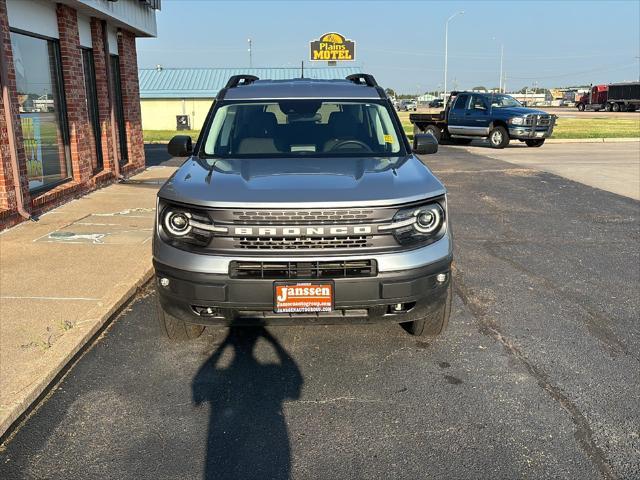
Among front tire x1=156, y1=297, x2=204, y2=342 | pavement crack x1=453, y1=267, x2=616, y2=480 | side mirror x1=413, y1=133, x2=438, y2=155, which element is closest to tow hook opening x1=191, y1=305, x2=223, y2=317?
front tire x1=156, y1=297, x2=204, y2=342

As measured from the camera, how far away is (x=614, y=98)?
219ft

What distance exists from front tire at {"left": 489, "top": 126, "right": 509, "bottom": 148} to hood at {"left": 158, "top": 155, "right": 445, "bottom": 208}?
19.0m

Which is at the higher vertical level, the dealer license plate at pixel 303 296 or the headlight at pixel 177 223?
the headlight at pixel 177 223

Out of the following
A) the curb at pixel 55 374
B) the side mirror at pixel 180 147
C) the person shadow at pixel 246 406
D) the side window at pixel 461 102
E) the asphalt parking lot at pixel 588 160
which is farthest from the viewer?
the side window at pixel 461 102

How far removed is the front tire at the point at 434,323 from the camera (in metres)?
4.20

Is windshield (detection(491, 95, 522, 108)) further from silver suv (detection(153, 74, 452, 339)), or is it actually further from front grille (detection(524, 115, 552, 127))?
silver suv (detection(153, 74, 452, 339))


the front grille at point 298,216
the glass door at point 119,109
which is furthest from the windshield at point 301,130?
the glass door at point 119,109

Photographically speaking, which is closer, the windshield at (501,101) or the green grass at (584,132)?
the windshield at (501,101)

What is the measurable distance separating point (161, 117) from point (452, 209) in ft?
122

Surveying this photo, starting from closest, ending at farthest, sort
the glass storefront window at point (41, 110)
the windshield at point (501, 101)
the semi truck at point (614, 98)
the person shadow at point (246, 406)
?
the person shadow at point (246, 406)
the glass storefront window at point (41, 110)
the windshield at point (501, 101)
the semi truck at point (614, 98)

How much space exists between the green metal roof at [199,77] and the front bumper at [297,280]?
129ft

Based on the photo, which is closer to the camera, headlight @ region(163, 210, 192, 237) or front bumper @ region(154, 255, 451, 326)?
front bumper @ region(154, 255, 451, 326)

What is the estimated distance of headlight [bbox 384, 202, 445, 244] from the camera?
366cm

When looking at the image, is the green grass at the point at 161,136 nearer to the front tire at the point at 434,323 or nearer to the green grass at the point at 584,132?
the green grass at the point at 584,132
